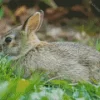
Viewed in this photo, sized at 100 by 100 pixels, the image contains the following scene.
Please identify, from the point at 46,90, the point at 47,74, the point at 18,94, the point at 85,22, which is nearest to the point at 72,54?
the point at 47,74

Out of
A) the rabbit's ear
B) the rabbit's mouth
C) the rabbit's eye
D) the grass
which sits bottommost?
the grass

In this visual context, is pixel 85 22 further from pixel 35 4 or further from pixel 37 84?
pixel 37 84

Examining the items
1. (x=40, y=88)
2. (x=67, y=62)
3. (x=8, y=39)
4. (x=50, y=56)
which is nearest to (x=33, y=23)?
(x=8, y=39)

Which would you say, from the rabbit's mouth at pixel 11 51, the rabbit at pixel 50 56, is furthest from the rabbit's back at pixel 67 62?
the rabbit's mouth at pixel 11 51

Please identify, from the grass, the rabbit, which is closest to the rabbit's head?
the rabbit

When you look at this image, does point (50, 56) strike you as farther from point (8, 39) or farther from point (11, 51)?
point (8, 39)

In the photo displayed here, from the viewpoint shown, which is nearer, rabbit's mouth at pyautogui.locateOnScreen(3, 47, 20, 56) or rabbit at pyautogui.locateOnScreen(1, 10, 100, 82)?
rabbit at pyautogui.locateOnScreen(1, 10, 100, 82)

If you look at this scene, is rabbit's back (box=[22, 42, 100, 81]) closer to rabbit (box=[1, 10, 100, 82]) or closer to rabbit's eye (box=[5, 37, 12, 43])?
rabbit (box=[1, 10, 100, 82])

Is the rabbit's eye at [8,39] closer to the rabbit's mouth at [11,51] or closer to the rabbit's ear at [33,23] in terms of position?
the rabbit's mouth at [11,51]
